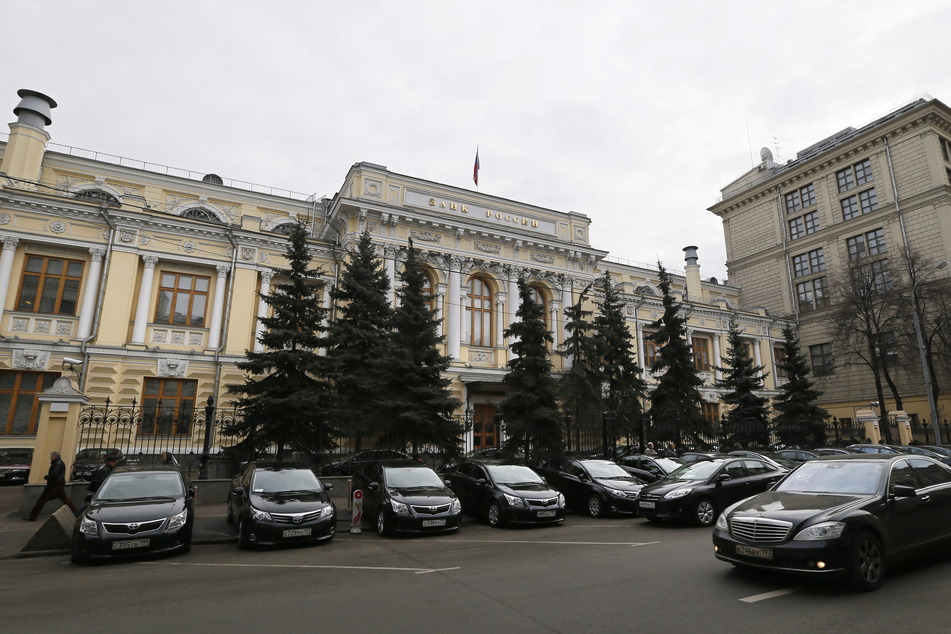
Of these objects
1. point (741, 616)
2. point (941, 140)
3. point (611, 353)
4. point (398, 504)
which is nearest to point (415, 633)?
point (741, 616)

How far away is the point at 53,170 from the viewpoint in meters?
28.4

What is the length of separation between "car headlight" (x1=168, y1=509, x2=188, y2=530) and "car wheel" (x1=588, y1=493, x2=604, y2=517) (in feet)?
30.1

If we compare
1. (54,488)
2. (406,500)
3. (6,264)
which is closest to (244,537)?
(406,500)

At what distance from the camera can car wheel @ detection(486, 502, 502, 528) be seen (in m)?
12.1

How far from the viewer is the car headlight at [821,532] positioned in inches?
228

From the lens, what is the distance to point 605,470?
14.2 meters

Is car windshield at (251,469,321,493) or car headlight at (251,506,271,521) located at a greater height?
car windshield at (251,469,321,493)

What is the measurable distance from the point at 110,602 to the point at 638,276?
44.9 meters

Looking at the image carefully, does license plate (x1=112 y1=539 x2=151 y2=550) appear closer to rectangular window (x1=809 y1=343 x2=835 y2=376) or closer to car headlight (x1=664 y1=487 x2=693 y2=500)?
car headlight (x1=664 y1=487 x2=693 y2=500)

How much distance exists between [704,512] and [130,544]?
424 inches

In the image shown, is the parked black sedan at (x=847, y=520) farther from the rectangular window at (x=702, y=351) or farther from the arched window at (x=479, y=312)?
the rectangular window at (x=702, y=351)

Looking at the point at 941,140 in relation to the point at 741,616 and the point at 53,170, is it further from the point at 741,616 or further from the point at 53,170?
the point at 53,170

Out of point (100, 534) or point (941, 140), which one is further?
point (941, 140)

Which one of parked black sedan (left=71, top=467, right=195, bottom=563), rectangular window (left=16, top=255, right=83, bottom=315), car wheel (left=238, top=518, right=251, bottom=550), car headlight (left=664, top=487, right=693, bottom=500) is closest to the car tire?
car headlight (left=664, top=487, right=693, bottom=500)
